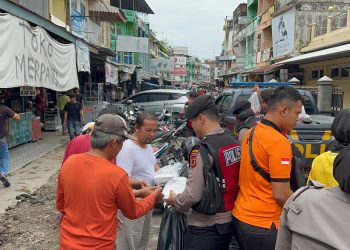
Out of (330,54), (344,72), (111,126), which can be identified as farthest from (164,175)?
(344,72)

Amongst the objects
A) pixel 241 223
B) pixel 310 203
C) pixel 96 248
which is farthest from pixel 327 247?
pixel 96 248

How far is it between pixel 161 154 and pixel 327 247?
5614mm

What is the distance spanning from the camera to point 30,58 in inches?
327

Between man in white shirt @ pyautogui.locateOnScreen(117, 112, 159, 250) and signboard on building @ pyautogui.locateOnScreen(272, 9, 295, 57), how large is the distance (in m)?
20.5

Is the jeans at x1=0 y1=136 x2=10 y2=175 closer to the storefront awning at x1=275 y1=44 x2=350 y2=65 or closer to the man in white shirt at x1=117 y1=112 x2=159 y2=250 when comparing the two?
the man in white shirt at x1=117 y1=112 x2=159 y2=250

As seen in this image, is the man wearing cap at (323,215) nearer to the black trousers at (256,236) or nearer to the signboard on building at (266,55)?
the black trousers at (256,236)

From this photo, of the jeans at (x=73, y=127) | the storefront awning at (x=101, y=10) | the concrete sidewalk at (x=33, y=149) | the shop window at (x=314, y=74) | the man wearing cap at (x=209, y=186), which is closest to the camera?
the man wearing cap at (x=209, y=186)

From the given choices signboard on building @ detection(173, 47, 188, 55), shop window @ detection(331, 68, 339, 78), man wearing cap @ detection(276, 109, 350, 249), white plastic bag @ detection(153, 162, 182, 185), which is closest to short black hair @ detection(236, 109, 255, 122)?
white plastic bag @ detection(153, 162, 182, 185)

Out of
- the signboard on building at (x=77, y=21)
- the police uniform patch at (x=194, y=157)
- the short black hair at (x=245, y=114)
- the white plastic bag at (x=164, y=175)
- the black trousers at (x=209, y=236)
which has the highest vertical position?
the signboard on building at (x=77, y=21)

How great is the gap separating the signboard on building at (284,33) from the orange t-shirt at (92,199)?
853 inches

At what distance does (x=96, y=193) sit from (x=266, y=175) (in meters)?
1.02

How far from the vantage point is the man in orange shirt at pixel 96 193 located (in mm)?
2324

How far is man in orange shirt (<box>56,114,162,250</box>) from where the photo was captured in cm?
232

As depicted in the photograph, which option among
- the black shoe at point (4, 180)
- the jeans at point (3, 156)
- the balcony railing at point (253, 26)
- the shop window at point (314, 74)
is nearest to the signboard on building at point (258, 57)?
the balcony railing at point (253, 26)
